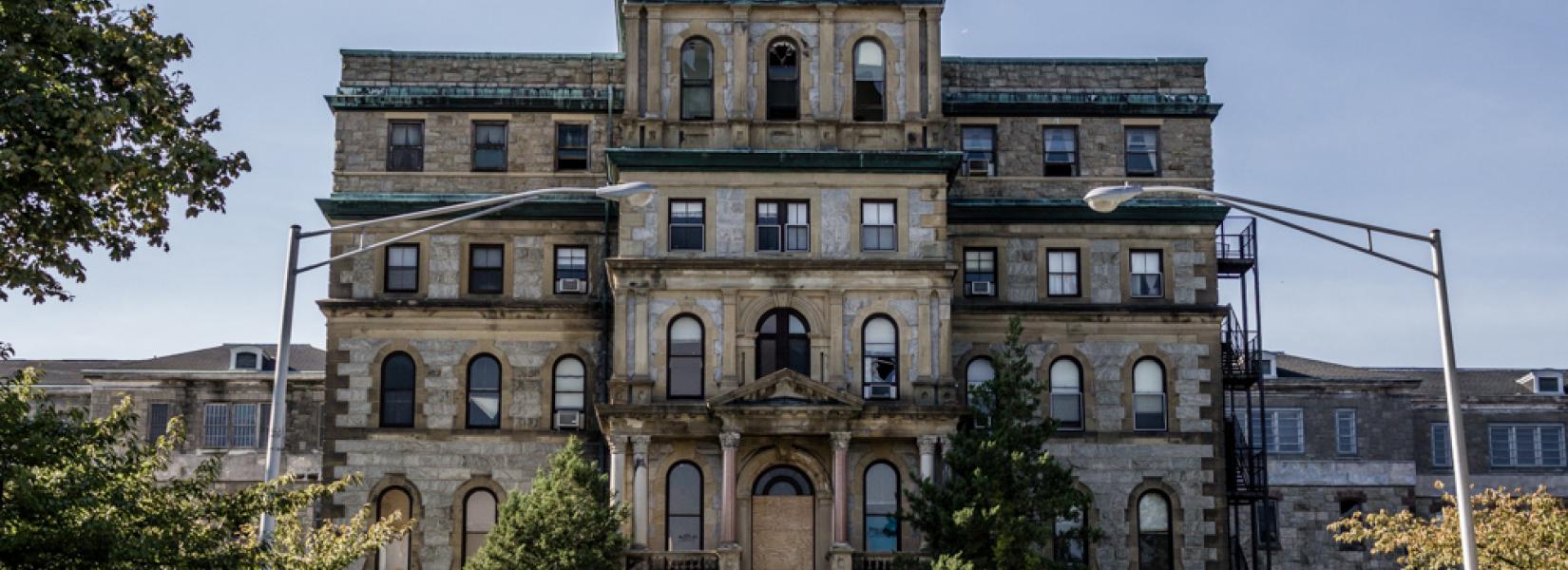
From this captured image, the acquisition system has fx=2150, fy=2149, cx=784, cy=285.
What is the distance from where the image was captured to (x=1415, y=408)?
2958 inches

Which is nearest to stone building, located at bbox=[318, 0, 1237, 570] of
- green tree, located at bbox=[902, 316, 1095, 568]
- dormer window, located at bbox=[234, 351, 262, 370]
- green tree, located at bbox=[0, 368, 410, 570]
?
green tree, located at bbox=[902, 316, 1095, 568]

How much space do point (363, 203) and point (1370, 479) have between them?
122 feet

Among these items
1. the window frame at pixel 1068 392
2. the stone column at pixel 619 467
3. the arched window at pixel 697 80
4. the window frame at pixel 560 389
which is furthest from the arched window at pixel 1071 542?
the arched window at pixel 697 80

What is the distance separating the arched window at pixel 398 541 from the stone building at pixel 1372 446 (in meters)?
31.1

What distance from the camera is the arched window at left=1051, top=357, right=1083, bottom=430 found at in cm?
5203

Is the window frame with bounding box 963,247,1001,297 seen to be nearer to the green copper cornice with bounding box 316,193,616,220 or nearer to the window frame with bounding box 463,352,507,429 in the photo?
the green copper cornice with bounding box 316,193,616,220

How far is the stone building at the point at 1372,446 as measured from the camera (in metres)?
71.5

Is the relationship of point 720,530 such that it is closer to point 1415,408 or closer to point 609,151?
point 609,151

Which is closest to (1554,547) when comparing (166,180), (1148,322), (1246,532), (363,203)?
(1148,322)

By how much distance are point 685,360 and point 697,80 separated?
6.55m

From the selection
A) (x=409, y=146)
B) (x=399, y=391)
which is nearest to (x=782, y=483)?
(x=399, y=391)

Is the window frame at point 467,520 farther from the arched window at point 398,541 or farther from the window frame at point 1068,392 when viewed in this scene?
the window frame at point 1068,392

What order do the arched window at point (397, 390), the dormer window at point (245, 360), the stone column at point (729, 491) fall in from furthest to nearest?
the dormer window at point (245, 360) < the arched window at point (397, 390) < the stone column at point (729, 491)

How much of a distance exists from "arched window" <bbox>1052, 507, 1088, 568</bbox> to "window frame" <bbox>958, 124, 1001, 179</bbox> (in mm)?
8660
